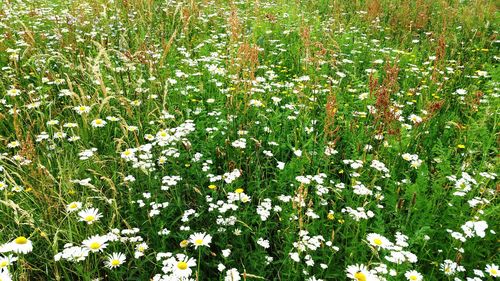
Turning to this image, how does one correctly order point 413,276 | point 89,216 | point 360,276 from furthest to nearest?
point 89,216 → point 413,276 → point 360,276

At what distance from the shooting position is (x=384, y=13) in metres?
6.60

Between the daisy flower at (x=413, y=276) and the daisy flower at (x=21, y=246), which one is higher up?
the daisy flower at (x=21, y=246)

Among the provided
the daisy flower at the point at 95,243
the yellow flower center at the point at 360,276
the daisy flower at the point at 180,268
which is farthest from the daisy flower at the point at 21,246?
the yellow flower center at the point at 360,276

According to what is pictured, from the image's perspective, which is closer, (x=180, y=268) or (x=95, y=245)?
(x=180, y=268)

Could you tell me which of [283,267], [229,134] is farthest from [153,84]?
[283,267]

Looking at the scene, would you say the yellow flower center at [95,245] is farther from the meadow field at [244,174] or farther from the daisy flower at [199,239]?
the daisy flower at [199,239]

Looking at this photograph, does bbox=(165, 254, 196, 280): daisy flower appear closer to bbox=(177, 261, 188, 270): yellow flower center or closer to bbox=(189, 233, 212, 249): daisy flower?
bbox=(177, 261, 188, 270): yellow flower center

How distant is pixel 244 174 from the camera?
272cm

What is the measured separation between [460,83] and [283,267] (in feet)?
10.9

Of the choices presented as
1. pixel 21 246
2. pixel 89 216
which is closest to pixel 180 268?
pixel 89 216

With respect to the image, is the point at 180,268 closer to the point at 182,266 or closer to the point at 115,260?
the point at 182,266

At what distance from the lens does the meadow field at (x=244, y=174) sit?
2.01 metres

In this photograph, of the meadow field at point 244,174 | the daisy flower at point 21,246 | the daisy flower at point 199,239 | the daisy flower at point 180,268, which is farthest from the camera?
the meadow field at point 244,174

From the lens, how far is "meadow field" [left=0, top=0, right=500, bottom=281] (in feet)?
6.60
